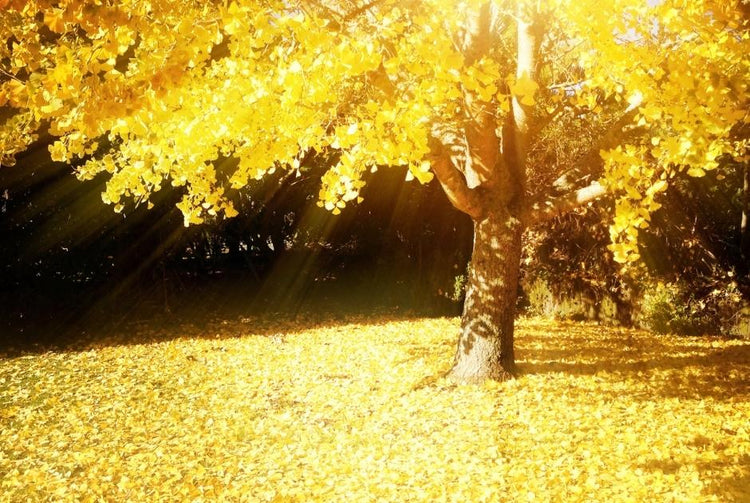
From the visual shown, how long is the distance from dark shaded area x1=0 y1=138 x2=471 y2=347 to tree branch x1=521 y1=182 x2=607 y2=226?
586 cm

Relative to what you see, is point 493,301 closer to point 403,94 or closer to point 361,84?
point 403,94

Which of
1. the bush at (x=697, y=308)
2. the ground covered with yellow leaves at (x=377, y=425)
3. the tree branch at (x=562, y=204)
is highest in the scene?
the tree branch at (x=562, y=204)

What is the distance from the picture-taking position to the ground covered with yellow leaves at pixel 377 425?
4.06 m

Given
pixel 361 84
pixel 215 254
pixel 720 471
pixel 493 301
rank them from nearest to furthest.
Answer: pixel 720 471 → pixel 493 301 → pixel 361 84 → pixel 215 254

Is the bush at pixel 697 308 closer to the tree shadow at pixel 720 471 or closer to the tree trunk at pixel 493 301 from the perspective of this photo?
the tree trunk at pixel 493 301

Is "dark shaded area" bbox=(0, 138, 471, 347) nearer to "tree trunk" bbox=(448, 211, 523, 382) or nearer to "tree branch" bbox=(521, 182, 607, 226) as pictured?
"tree trunk" bbox=(448, 211, 523, 382)

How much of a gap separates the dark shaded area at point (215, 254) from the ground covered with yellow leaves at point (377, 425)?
236cm

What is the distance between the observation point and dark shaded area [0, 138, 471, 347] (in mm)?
9953

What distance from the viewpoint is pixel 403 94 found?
15.6 ft

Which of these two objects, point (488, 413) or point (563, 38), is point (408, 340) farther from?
point (563, 38)

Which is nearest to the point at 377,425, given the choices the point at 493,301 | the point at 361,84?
the point at 493,301

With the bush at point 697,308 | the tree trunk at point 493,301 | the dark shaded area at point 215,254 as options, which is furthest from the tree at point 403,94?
the dark shaded area at point 215,254

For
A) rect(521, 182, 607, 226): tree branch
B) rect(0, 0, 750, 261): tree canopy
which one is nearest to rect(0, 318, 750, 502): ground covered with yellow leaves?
rect(0, 0, 750, 261): tree canopy

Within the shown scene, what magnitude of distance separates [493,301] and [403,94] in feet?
8.88
